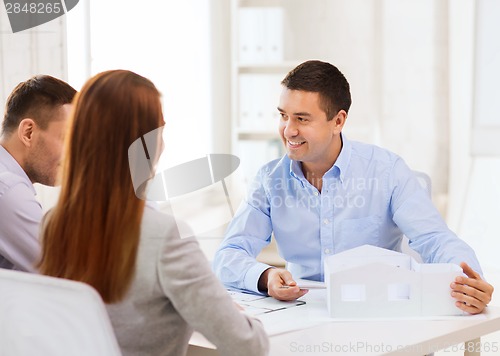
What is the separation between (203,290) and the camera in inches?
46.3

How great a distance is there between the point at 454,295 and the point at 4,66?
80.1 inches

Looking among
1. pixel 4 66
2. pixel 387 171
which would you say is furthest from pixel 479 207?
pixel 4 66

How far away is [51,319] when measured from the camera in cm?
113

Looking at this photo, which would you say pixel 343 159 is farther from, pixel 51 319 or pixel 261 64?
pixel 261 64

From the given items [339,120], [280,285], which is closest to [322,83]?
[339,120]

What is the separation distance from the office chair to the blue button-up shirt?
0.86 m

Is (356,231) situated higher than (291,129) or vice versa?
(291,129)

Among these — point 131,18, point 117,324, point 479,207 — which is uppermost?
point 131,18

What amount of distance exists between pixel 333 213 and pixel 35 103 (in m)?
0.86

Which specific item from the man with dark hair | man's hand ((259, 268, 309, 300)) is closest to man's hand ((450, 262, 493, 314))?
man's hand ((259, 268, 309, 300))

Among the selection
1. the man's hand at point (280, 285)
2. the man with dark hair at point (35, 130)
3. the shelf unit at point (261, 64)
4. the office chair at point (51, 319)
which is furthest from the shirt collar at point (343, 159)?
the shelf unit at point (261, 64)

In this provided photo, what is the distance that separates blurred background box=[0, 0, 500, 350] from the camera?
136 inches

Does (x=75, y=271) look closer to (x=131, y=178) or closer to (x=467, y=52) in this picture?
(x=131, y=178)

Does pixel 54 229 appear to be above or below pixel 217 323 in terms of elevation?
above
